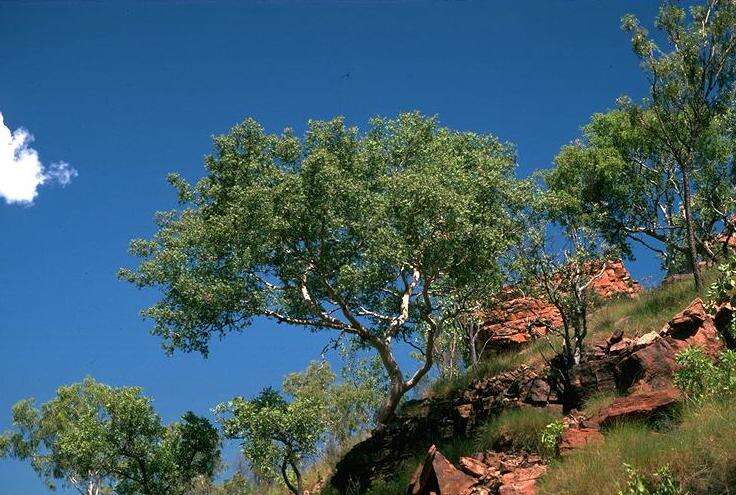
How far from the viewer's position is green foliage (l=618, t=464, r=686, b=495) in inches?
470

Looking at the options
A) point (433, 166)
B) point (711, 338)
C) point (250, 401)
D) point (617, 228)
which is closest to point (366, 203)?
point (433, 166)

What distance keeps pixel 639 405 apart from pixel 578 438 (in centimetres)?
158

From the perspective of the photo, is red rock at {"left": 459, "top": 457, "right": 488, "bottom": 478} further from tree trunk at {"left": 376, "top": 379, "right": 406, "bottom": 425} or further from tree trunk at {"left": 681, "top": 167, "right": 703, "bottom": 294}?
tree trunk at {"left": 681, "top": 167, "right": 703, "bottom": 294}

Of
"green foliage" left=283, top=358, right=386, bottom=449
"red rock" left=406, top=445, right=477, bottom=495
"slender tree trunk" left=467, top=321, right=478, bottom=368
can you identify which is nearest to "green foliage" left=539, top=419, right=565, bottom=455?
"red rock" left=406, top=445, right=477, bottom=495

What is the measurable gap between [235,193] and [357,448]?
10767mm

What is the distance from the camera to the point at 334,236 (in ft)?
91.1

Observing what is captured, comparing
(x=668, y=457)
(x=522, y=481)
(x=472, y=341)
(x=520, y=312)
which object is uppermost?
(x=520, y=312)

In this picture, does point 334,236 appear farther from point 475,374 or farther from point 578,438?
point 578,438

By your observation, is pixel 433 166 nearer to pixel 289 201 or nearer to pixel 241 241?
pixel 289 201

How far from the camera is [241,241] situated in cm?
2617

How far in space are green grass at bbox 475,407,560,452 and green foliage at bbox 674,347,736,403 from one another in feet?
12.6

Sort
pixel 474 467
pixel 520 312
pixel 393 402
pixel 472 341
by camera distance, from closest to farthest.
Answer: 1. pixel 474 467
2. pixel 393 402
3. pixel 520 312
4. pixel 472 341

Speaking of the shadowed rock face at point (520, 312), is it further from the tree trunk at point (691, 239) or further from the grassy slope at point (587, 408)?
the tree trunk at point (691, 239)

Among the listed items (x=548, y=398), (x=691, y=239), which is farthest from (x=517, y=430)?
(x=691, y=239)
